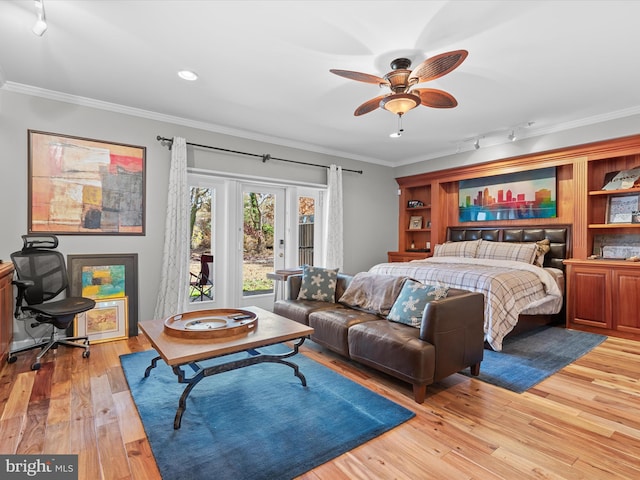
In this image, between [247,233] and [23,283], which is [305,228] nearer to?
[247,233]

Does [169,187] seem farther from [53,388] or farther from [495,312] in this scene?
[495,312]

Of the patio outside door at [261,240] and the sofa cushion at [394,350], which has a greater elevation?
the patio outside door at [261,240]

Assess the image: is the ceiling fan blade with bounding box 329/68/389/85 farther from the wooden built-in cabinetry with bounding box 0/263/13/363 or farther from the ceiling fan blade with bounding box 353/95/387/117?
the wooden built-in cabinetry with bounding box 0/263/13/363

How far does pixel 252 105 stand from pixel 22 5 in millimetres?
2037

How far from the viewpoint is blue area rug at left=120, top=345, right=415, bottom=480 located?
68.6 inches

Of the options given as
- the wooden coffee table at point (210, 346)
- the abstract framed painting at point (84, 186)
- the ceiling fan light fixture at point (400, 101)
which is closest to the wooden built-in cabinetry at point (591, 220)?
the ceiling fan light fixture at point (400, 101)

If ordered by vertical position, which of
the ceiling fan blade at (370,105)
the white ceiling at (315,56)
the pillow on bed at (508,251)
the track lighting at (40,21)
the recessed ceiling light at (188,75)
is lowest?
the pillow on bed at (508,251)

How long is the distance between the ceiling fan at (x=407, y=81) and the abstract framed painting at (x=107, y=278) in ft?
10.5

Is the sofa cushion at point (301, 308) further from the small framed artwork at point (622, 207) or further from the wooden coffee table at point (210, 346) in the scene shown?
the small framed artwork at point (622, 207)

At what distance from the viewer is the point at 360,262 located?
20.6 ft

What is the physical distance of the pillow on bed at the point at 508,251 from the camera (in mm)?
4504

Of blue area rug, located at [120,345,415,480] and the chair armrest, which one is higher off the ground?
the chair armrest

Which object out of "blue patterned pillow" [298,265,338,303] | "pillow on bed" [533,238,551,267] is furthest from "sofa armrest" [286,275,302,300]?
"pillow on bed" [533,238,551,267]

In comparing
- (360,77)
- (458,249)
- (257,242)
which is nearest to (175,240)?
(257,242)
